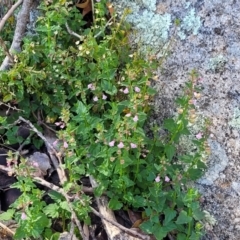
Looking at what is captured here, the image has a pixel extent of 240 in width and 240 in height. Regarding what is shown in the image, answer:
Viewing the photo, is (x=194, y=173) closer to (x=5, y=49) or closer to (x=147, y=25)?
(x=147, y=25)

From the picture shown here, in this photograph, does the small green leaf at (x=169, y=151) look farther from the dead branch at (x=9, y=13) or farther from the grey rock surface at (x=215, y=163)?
the dead branch at (x=9, y=13)

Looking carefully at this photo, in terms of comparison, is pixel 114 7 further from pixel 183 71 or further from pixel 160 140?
pixel 160 140

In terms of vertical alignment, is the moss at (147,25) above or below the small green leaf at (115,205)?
above

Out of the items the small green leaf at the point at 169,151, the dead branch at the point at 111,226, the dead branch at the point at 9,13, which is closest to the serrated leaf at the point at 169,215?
the dead branch at the point at 111,226

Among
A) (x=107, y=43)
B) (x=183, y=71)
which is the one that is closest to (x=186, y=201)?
(x=183, y=71)

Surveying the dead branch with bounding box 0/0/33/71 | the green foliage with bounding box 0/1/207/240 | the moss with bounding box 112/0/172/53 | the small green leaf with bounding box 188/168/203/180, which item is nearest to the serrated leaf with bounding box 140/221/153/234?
the green foliage with bounding box 0/1/207/240
